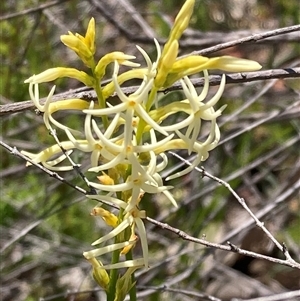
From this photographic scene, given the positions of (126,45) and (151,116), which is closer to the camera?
(151,116)

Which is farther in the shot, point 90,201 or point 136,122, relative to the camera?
point 90,201

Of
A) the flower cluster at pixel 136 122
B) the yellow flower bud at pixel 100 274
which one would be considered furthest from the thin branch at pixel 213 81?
the yellow flower bud at pixel 100 274

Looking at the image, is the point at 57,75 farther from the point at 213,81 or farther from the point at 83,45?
the point at 213,81

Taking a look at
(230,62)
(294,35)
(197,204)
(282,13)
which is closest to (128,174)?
(230,62)

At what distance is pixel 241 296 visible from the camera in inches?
113

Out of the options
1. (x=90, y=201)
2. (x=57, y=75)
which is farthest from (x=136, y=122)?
(x=90, y=201)

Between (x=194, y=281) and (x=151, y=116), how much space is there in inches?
53.4

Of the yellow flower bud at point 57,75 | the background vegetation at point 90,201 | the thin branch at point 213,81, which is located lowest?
the background vegetation at point 90,201

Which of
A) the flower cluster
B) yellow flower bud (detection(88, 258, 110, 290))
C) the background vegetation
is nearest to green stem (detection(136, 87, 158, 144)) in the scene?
the flower cluster

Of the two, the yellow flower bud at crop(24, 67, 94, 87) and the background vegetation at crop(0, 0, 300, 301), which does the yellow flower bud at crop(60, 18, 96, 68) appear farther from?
the background vegetation at crop(0, 0, 300, 301)

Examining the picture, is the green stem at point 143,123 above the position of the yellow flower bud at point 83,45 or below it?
below

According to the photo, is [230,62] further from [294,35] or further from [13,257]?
[13,257]

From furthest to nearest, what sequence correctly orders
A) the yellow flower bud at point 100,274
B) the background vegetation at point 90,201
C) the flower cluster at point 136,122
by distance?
the background vegetation at point 90,201
the yellow flower bud at point 100,274
the flower cluster at point 136,122

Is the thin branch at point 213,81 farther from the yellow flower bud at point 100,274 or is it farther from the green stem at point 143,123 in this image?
the yellow flower bud at point 100,274
